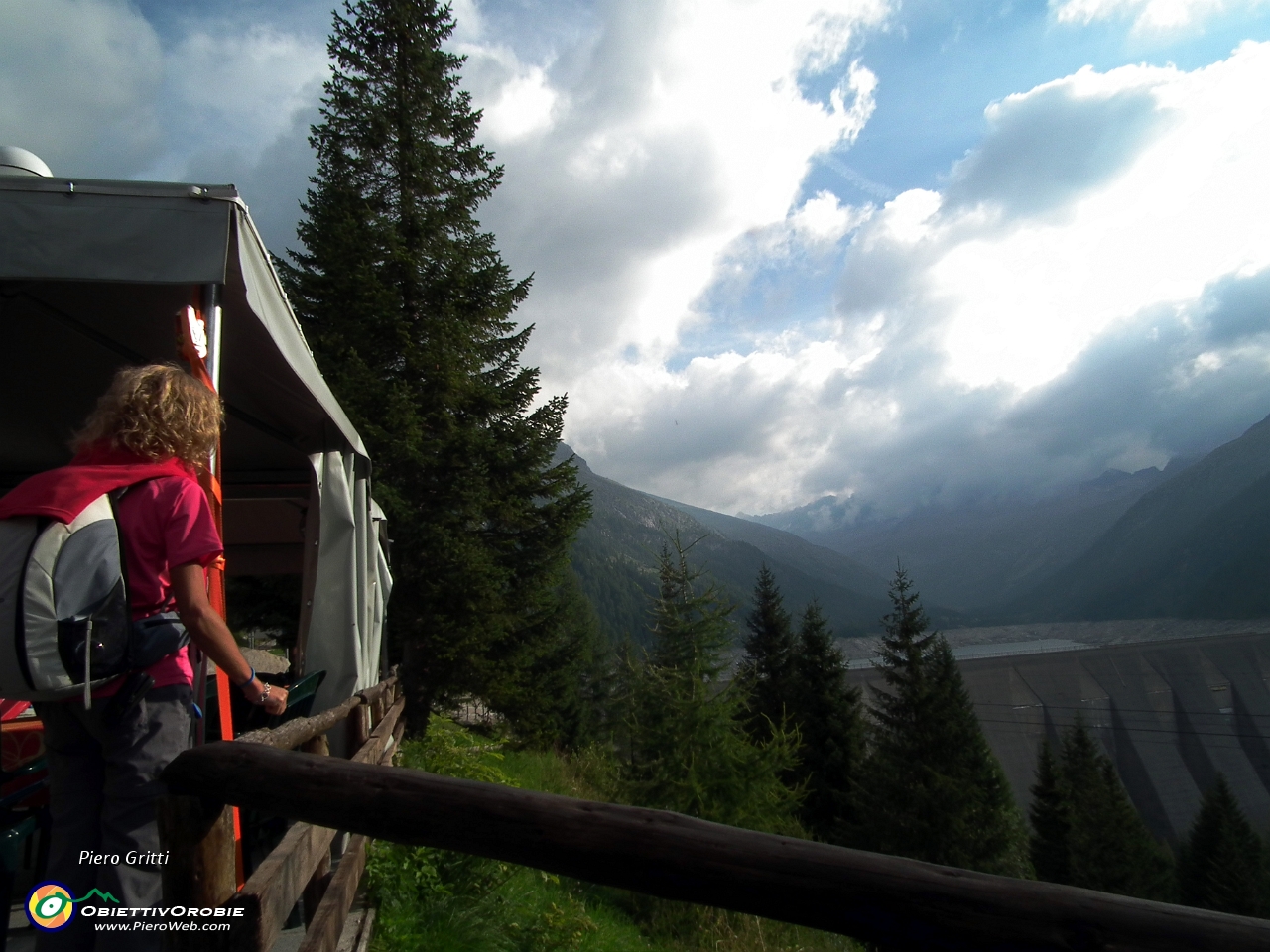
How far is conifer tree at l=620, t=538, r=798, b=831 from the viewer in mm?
12047

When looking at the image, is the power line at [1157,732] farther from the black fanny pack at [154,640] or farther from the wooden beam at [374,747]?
the black fanny pack at [154,640]

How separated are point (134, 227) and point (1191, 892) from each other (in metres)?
63.1

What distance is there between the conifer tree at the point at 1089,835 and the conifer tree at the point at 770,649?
21504 millimetres

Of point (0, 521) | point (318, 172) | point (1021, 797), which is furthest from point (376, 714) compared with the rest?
point (1021, 797)

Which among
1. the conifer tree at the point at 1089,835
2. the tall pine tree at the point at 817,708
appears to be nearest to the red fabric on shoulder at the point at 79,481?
the tall pine tree at the point at 817,708

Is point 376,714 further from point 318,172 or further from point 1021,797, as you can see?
point 1021,797

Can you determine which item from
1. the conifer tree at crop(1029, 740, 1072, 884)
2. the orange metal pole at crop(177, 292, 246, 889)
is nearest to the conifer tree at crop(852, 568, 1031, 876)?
the conifer tree at crop(1029, 740, 1072, 884)

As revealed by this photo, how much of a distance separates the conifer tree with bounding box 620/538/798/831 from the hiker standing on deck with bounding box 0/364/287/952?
33.8ft

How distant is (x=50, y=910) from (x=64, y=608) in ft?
3.00

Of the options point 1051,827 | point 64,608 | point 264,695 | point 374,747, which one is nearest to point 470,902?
point 374,747

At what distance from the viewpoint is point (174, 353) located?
4242 mm

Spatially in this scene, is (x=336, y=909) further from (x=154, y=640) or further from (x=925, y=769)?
(x=925, y=769)

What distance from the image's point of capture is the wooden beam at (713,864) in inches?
57.9

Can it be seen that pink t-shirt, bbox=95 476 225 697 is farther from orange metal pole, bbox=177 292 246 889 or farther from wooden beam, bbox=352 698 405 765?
wooden beam, bbox=352 698 405 765
